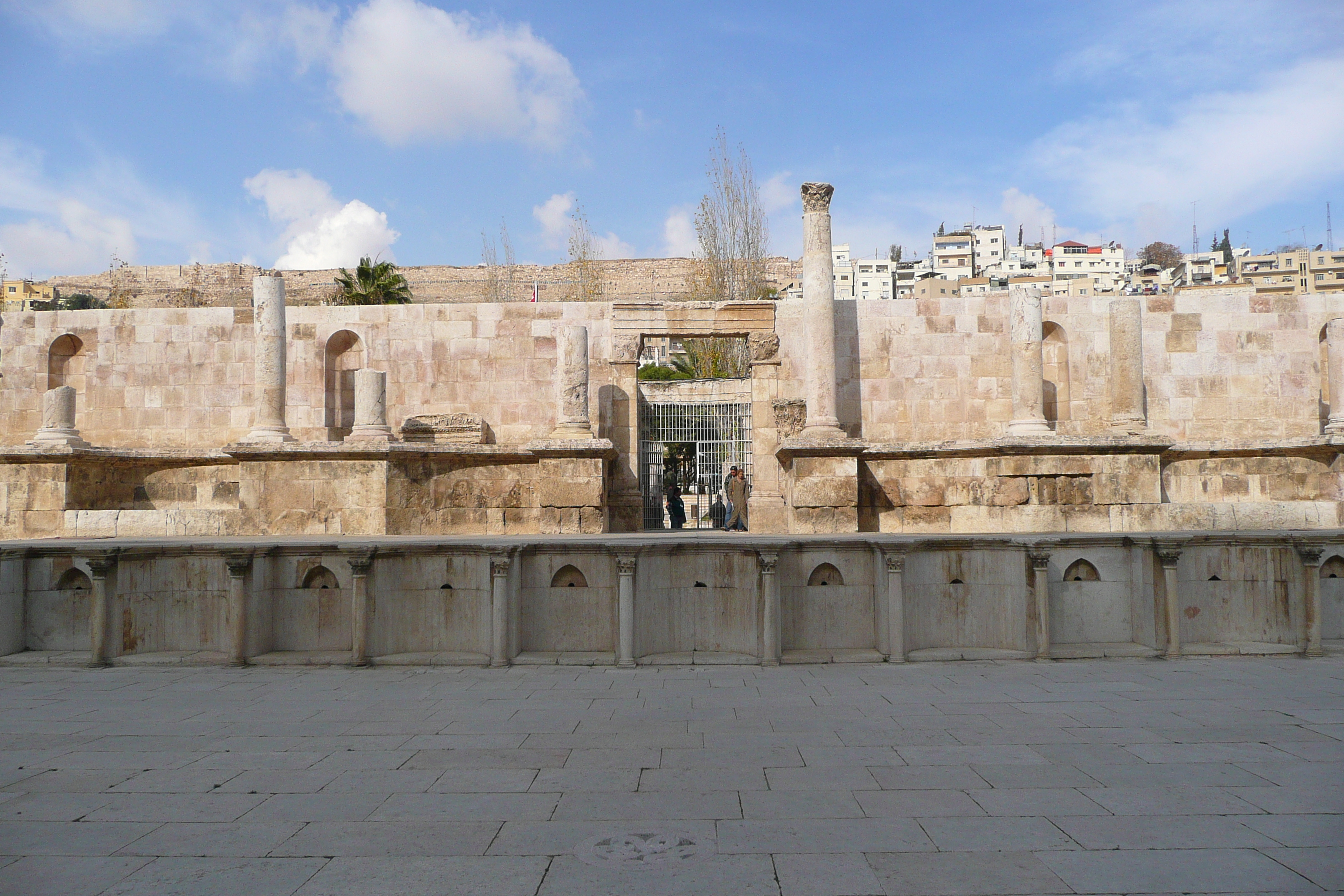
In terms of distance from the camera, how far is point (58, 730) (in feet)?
16.7

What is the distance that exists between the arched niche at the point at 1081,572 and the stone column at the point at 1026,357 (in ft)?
24.4

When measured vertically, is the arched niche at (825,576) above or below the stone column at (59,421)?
below

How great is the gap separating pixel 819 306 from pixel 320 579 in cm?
991

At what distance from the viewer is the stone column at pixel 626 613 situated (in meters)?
6.81

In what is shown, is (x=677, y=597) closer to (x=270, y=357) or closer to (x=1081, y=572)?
(x=1081, y=572)

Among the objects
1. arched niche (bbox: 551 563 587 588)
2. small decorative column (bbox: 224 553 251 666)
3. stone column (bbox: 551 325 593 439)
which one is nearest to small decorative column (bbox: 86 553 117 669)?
small decorative column (bbox: 224 553 251 666)

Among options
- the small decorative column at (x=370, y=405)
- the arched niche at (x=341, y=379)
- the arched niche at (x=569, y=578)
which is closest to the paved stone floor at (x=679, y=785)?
the arched niche at (x=569, y=578)

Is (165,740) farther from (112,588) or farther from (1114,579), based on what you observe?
(1114,579)

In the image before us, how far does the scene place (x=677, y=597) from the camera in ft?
23.7

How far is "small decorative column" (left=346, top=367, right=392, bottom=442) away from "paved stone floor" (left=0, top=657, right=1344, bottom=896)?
8.55m

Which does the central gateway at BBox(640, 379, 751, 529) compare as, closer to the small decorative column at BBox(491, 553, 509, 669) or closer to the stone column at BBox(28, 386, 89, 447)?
the small decorative column at BBox(491, 553, 509, 669)

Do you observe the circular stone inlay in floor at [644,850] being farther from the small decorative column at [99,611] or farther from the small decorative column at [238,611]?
the small decorative column at [99,611]

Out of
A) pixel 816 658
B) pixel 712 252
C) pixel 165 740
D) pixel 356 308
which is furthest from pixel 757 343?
pixel 712 252

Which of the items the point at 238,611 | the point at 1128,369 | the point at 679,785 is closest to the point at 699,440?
the point at 1128,369
